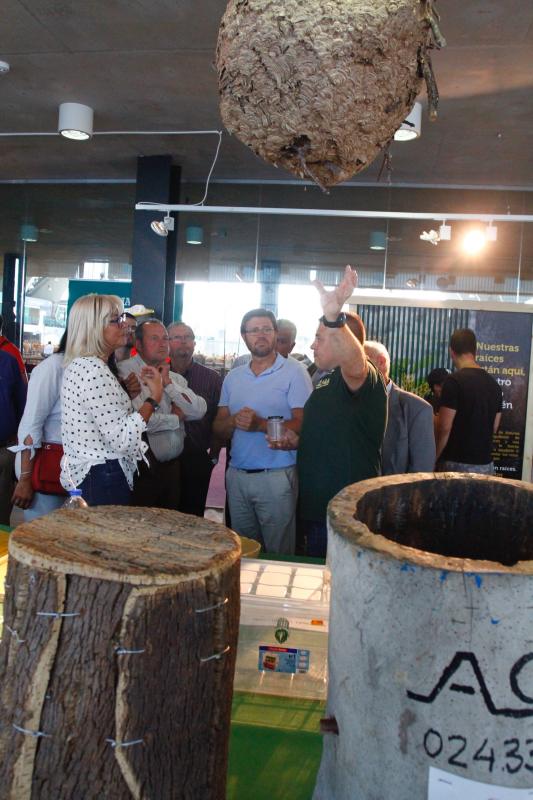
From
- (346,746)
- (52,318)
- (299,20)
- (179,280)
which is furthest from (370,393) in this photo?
(52,318)

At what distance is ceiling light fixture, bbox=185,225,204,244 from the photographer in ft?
25.6

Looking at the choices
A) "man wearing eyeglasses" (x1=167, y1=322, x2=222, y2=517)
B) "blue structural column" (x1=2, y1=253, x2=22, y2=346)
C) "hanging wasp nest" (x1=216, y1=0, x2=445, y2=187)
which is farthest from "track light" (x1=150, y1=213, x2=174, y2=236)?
"hanging wasp nest" (x1=216, y1=0, x2=445, y2=187)

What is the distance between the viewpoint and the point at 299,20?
1.34 m

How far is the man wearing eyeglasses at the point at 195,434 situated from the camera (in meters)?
4.10

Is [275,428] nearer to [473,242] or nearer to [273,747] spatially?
[273,747]

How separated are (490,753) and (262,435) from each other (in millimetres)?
2722

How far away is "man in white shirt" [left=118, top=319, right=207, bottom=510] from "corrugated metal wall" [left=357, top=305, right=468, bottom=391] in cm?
208

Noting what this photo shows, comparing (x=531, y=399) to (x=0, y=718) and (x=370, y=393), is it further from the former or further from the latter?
(x=0, y=718)

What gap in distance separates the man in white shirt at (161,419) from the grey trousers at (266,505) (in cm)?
36

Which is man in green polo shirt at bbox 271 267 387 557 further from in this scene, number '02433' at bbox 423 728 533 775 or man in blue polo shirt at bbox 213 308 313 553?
number '02433' at bbox 423 728 533 775

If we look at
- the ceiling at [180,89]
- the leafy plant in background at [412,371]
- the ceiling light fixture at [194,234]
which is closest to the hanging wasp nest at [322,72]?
the ceiling at [180,89]

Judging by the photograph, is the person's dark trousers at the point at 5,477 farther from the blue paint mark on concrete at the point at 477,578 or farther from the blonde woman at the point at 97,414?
the blue paint mark on concrete at the point at 477,578

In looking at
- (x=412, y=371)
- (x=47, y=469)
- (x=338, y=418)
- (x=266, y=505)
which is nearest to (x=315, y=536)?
(x=266, y=505)

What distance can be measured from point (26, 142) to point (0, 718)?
273 inches
